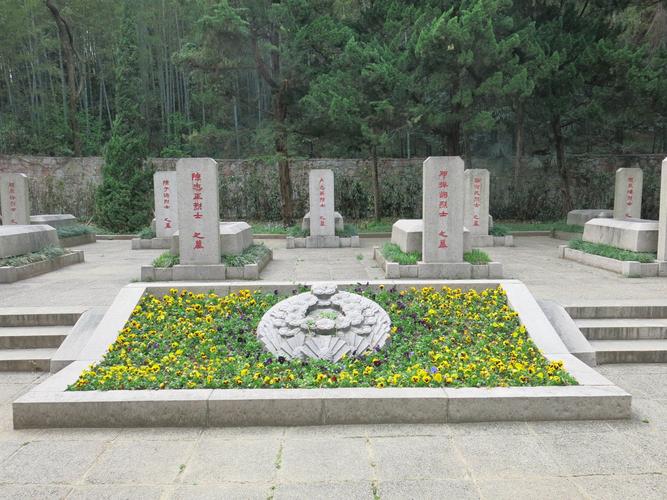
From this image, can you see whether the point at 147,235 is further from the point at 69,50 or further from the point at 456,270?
the point at 69,50

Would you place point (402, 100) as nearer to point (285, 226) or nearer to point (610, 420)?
point (285, 226)

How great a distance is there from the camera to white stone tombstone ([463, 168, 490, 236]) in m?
10.9

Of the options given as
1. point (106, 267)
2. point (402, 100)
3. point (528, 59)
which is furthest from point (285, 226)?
point (528, 59)

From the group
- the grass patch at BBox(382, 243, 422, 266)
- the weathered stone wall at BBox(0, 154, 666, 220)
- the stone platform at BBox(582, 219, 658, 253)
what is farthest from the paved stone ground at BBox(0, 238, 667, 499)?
the weathered stone wall at BBox(0, 154, 666, 220)

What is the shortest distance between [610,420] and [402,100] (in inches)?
415

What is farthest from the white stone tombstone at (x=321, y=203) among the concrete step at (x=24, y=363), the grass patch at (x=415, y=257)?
the concrete step at (x=24, y=363)

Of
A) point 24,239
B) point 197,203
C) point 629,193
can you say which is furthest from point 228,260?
point 629,193

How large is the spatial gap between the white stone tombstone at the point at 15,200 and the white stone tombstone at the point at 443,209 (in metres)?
9.20

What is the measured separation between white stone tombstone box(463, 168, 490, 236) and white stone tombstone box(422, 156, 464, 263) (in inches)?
169

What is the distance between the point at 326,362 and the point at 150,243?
854 centimetres

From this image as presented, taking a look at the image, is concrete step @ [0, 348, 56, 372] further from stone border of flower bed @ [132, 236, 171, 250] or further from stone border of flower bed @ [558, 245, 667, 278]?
stone border of flower bed @ [558, 245, 667, 278]

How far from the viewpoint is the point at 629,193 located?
10758mm

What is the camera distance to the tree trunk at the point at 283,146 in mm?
13328

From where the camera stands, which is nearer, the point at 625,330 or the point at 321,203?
the point at 625,330
